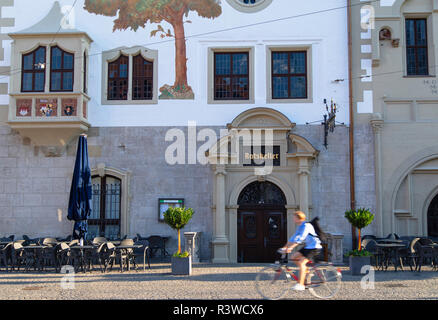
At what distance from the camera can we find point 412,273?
14.7m

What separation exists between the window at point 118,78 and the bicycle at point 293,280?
10296 mm

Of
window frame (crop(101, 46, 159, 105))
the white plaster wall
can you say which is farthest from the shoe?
window frame (crop(101, 46, 159, 105))

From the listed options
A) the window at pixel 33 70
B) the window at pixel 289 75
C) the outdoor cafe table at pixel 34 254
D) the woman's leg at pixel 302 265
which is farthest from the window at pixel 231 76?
the woman's leg at pixel 302 265

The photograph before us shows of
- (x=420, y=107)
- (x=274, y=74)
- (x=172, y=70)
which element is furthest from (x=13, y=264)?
(x=420, y=107)

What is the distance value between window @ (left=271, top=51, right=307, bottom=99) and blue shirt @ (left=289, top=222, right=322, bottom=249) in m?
8.62

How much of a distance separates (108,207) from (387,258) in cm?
919

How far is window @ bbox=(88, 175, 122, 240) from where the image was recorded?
18547mm

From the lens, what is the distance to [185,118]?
18.6 m

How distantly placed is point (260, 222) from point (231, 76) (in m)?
5.11

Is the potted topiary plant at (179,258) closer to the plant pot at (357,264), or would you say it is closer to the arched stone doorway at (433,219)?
the plant pot at (357,264)

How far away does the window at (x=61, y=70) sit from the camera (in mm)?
18484

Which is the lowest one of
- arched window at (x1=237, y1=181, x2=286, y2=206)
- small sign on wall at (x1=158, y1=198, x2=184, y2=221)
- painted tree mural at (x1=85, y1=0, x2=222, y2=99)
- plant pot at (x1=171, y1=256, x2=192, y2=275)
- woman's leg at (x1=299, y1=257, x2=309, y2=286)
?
plant pot at (x1=171, y1=256, x2=192, y2=275)

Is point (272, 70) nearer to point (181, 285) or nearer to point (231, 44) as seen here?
point (231, 44)

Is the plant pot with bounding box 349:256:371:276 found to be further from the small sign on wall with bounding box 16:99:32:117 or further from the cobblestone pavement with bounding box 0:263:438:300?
the small sign on wall with bounding box 16:99:32:117
